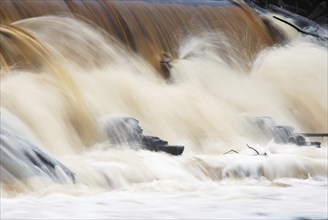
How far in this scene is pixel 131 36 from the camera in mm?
Result: 11484

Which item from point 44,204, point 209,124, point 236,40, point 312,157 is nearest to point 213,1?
point 236,40

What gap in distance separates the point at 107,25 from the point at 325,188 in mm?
4827

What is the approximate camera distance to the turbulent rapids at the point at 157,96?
7254 mm

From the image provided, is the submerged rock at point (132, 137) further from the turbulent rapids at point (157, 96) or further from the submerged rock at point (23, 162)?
the submerged rock at point (23, 162)

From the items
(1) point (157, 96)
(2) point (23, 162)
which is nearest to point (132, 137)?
(1) point (157, 96)

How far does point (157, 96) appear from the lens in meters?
10.3

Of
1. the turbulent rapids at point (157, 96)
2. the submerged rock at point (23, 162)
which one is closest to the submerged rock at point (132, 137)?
the turbulent rapids at point (157, 96)

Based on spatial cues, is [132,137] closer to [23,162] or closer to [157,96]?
[157,96]

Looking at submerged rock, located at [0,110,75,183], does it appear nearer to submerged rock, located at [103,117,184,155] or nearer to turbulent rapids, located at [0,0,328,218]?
turbulent rapids, located at [0,0,328,218]

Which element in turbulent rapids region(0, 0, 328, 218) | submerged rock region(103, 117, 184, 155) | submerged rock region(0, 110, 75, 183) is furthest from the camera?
submerged rock region(103, 117, 184, 155)

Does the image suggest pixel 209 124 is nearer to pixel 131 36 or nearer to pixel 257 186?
pixel 131 36

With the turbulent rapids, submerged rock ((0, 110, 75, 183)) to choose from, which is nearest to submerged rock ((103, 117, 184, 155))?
the turbulent rapids

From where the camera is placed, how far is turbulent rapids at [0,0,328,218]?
7.25 metres

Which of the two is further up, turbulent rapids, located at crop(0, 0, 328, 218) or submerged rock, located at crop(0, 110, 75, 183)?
turbulent rapids, located at crop(0, 0, 328, 218)
